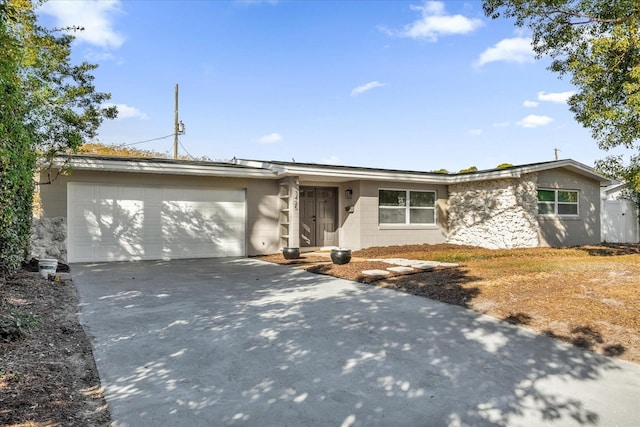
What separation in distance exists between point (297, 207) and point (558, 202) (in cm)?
945

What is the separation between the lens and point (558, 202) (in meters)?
13.8

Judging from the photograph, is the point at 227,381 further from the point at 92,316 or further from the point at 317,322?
the point at 92,316

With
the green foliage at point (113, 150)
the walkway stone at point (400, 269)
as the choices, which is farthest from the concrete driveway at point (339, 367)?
the green foliage at point (113, 150)

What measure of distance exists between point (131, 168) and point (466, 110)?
1304cm

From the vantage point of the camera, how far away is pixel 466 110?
16.1 metres

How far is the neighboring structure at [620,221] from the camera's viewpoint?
1666 cm

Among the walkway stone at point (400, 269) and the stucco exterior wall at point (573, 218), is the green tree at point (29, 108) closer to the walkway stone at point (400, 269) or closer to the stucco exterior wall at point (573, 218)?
the walkway stone at point (400, 269)

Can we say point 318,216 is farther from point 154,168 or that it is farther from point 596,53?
point 596,53

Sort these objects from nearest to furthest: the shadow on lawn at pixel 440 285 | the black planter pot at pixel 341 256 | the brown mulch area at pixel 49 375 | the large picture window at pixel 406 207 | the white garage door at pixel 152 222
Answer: the brown mulch area at pixel 49 375, the shadow on lawn at pixel 440 285, the black planter pot at pixel 341 256, the white garage door at pixel 152 222, the large picture window at pixel 406 207

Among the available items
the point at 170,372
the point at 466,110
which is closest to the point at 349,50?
the point at 466,110

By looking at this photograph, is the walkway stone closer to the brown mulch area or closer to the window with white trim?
the brown mulch area

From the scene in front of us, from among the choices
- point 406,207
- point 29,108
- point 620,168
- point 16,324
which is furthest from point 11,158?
point 620,168

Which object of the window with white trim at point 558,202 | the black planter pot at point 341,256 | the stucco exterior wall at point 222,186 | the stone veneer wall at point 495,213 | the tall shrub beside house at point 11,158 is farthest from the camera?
the window with white trim at point 558,202

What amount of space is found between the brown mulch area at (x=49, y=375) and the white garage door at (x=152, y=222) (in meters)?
5.81
